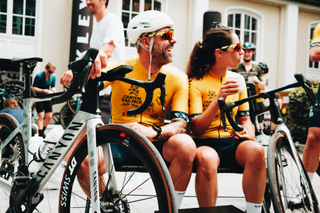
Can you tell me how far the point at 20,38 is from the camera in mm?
11430

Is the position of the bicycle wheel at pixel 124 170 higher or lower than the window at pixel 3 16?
lower

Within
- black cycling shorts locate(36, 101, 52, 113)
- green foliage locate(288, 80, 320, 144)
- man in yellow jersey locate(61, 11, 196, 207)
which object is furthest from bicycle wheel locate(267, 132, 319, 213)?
green foliage locate(288, 80, 320, 144)

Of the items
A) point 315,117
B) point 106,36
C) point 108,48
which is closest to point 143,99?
point 108,48

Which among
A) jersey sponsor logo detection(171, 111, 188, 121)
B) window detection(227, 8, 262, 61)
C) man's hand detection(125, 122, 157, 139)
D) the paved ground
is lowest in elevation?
the paved ground

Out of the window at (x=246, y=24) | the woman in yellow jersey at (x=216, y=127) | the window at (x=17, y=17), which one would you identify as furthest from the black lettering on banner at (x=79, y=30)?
the woman in yellow jersey at (x=216, y=127)

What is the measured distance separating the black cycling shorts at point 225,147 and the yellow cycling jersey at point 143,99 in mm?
312

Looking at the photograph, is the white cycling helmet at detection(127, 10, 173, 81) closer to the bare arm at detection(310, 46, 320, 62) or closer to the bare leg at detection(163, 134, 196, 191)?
the bare leg at detection(163, 134, 196, 191)

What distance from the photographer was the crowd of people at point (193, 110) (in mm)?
Result: 2016

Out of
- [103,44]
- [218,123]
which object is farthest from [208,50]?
[103,44]

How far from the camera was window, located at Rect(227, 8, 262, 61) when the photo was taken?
14977 millimetres

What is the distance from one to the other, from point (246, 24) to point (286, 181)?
14.1 metres

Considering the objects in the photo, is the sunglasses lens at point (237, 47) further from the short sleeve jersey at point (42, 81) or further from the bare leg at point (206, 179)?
the short sleeve jersey at point (42, 81)

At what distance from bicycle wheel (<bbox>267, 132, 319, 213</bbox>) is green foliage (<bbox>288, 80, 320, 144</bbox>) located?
6545mm

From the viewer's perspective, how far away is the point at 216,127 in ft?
8.09
